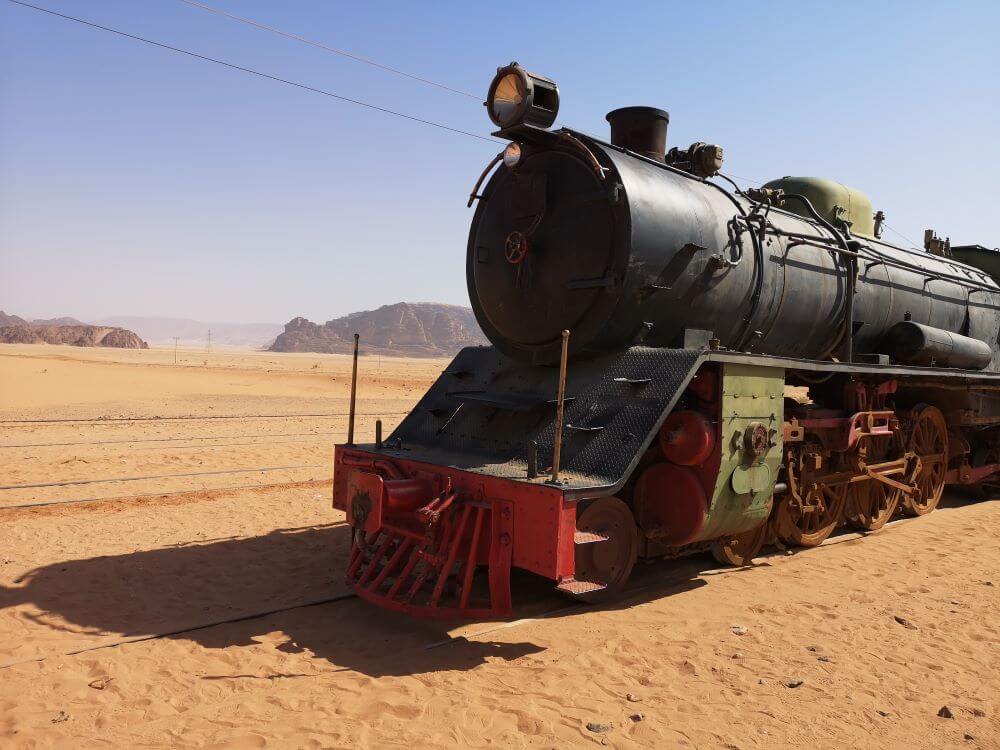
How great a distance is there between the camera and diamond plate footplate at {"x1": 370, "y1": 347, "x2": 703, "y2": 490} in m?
4.84

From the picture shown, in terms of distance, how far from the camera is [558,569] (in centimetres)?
434

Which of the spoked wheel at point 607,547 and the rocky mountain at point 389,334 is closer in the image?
the spoked wheel at point 607,547

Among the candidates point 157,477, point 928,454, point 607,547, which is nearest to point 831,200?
point 928,454

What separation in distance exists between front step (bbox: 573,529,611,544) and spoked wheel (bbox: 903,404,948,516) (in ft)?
16.7

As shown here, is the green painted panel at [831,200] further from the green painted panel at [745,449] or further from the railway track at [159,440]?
the railway track at [159,440]

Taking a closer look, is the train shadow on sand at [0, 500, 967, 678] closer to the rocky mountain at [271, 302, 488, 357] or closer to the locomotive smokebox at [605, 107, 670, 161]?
the locomotive smokebox at [605, 107, 670, 161]

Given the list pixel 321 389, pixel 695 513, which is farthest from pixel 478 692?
pixel 321 389

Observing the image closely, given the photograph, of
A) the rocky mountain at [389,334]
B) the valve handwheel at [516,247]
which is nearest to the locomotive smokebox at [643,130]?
→ the valve handwheel at [516,247]

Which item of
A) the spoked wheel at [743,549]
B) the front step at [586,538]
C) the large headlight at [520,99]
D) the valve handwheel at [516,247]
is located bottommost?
the spoked wheel at [743,549]

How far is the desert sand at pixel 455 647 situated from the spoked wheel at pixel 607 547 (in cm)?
26

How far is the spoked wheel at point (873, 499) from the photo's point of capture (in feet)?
25.0

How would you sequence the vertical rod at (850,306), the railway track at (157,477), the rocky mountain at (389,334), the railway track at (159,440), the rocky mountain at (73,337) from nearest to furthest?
1. the vertical rod at (850,306)
2. the railway track at (157,477)
3. the railway track at (159,440)
4. the rocky mountain at (73,337)
5. the rocky mountain at (389,334)

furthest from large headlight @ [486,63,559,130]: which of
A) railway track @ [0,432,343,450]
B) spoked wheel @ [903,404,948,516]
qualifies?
railway track @ [0,432,343,450]

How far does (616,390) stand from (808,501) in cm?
279
